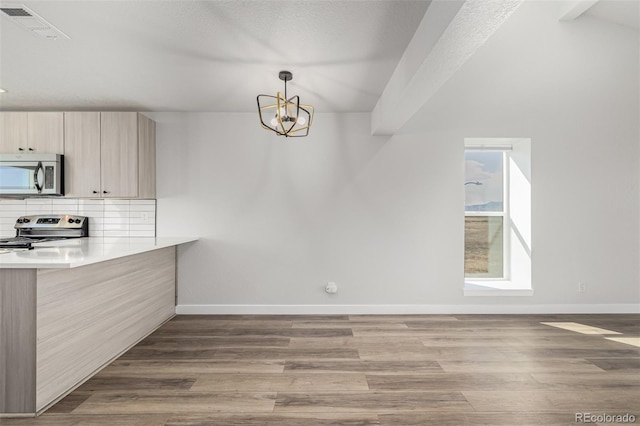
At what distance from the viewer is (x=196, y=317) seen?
370 centimetres

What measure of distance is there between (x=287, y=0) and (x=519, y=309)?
12.8 ft

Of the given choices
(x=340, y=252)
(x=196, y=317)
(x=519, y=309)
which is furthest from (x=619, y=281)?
(x=196, y=317)

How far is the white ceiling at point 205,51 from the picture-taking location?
1948mm

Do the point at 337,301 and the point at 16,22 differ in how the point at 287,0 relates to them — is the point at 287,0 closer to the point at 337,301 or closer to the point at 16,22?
the point at 16,22

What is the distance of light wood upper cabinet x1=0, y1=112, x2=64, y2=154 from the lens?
3412 mm

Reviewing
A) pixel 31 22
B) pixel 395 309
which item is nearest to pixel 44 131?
pixel 31 22

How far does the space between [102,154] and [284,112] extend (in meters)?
1.95

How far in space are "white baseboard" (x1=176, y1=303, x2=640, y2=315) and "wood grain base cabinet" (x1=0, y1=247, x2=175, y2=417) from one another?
1.03 metres

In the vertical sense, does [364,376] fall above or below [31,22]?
below

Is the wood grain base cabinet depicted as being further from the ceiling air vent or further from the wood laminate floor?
the ceiling air vent

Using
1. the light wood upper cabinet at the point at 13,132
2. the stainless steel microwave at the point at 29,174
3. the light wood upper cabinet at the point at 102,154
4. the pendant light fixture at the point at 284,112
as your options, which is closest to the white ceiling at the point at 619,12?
the pendant light fixture at the point at 284,112

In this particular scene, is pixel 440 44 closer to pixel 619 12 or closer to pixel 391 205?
pixel 391 205

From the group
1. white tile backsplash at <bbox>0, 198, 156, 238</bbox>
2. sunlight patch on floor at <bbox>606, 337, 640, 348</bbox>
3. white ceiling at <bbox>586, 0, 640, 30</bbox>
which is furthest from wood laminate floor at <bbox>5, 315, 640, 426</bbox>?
A: white ceiling at <bbox>586, 0, 640, 30</bbox>

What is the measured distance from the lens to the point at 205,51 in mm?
2436
